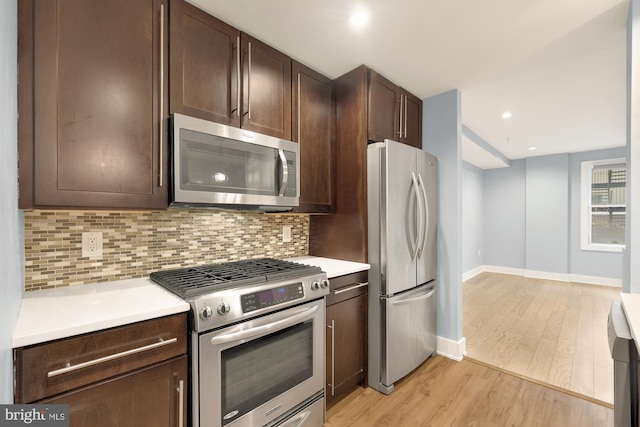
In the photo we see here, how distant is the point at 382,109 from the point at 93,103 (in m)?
1.92

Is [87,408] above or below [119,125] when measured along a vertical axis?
below

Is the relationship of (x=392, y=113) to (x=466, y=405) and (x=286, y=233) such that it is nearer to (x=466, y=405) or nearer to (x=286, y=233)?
(x=286, y=233)

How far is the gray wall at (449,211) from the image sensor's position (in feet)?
8.55

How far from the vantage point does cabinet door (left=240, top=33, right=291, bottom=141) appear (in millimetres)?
1782

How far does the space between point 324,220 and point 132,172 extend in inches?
57.5

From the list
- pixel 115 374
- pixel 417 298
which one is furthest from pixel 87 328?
pixel 417 298

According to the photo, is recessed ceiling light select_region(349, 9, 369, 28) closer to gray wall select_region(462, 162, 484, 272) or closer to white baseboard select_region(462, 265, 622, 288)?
gray wall select_region(462, 162, 484, 272)

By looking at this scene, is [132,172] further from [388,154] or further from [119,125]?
[388,154]

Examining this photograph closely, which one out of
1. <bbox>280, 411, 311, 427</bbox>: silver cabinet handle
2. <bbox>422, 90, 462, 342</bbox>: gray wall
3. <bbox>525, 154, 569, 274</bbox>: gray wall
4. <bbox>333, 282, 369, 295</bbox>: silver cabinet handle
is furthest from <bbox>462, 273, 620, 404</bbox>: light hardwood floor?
<bbox>280, 411, 311, 427</bbox>: silver cabinet handle

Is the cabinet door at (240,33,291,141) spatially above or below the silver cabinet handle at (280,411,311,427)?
above

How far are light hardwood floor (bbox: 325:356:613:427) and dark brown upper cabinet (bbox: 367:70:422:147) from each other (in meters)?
1.94

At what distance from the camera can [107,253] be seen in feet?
4.96

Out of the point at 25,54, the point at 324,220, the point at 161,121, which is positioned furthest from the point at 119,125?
the point at 324,220

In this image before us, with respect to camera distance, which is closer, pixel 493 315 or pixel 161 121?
pixel 161 121
